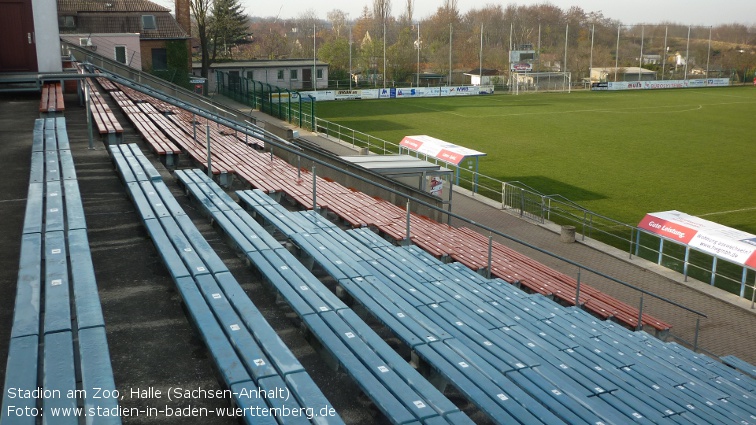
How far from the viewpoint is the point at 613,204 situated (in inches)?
969

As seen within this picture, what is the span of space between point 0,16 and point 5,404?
61.5 feet

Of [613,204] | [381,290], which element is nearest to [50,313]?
[381,290]

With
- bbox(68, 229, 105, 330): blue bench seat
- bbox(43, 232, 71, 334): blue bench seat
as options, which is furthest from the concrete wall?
bbox(43, 232, 71, 334): blue bench seat

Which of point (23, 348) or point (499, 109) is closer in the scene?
point (23, 348)

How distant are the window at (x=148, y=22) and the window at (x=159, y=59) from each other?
1.62m

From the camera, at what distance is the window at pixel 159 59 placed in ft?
164

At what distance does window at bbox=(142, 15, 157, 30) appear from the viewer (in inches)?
1959

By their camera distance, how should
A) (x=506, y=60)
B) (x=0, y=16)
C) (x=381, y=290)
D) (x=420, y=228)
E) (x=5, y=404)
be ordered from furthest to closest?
(x=506, y=60) → (x=0, y=16) → (x=420, y=228) → (x=381, y=290) → (x=5, y=404)

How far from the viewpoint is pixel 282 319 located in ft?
24.7

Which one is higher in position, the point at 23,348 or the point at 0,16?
the point at 0,16

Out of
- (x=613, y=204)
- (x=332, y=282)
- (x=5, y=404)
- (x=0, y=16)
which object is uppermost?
(x=0, y=16)

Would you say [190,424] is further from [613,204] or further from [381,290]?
[613,204]

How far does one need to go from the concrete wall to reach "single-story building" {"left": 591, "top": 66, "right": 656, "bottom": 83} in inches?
2651

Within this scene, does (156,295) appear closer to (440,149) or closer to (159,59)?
(440,149)
